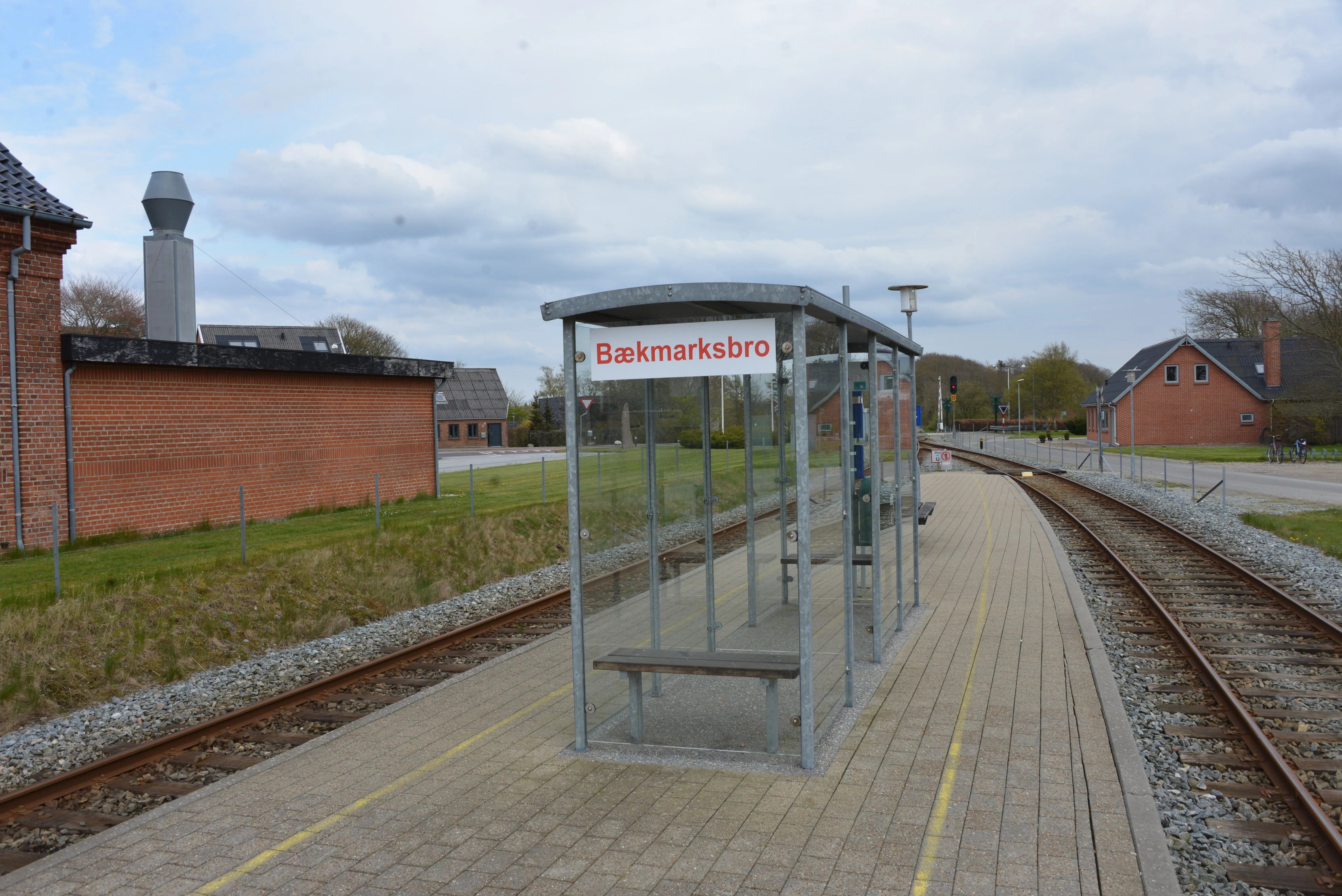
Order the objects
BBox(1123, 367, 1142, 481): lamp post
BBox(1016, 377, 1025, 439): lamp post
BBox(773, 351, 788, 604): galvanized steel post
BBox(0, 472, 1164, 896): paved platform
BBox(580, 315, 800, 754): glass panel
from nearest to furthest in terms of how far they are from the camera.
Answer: BBox(0, 472, 1164, 896): paved platform
BBox(580, 315, 800, 754): glass panel
BBox(773, 351, 788, 604): galvanized steel post
BBox(1123, 367, 1142, 481): lamp post
BBox(1016, 377, 1025, 439): lamp post

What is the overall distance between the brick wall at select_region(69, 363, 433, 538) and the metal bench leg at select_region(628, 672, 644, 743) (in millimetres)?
10696

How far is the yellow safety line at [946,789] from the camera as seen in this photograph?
4.35 metres

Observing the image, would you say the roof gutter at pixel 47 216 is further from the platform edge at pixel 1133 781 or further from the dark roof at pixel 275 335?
the dark roof at pixel 275 335

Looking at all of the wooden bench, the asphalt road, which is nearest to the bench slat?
the wooden bench

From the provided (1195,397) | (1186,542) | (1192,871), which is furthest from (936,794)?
(1195,397)

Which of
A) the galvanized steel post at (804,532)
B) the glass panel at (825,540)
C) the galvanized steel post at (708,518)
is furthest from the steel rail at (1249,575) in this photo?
the galvanized steel post at (804,532)

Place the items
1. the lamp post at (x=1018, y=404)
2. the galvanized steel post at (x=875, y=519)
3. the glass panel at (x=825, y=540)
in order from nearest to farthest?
the glass panel at (x=825, y=540), the galvanized steel post at (x=875, y=519), the lamp post at (x=1018, y=404)

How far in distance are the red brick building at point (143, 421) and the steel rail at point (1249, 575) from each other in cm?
1439

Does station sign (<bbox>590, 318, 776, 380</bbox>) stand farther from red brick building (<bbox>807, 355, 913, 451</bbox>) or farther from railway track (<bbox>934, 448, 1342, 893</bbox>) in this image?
railway track (<bbox>934, 448, 1342, 893</bbox>)

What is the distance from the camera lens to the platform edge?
4.30m

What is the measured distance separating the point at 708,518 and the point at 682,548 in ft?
1.32

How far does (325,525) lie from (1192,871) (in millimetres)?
13851

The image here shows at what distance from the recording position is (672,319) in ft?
21.5

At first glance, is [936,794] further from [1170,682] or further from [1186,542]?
[1186,542]
